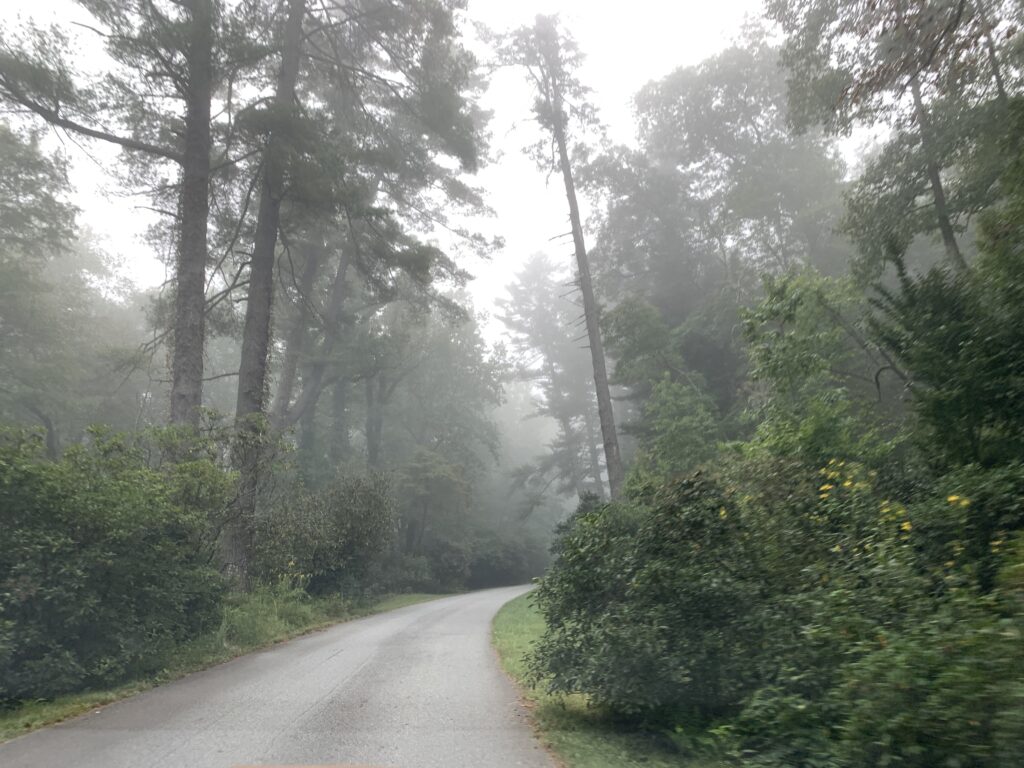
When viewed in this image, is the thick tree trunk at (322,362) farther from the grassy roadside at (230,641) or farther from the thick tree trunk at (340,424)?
the grassy roadside at (230,641)

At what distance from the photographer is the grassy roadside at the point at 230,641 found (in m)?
7.55

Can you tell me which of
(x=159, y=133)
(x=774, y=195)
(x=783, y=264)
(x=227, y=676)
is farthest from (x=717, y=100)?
(x=227, y=676)

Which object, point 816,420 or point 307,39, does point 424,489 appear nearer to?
point 307,39

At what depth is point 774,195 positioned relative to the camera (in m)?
28.9

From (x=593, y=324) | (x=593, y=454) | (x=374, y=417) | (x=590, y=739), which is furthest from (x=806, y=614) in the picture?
(x=593, y=454)

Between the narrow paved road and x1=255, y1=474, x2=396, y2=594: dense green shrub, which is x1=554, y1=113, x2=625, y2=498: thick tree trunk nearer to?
x1=255, y1=474, x2=396, y2=594: dense green shrub

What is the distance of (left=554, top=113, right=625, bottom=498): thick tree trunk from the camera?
70.6 ft

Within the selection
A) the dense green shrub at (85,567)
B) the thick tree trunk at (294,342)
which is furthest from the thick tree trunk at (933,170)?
the thick tree trunk at (294,342)

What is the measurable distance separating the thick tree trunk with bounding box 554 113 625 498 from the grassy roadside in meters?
8.74

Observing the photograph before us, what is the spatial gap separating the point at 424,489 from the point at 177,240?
2437 cm

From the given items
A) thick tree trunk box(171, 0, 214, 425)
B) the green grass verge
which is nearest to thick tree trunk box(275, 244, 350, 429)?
thick tree trunk box(171, 0, 214, 425)

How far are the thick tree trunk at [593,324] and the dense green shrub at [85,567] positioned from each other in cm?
1291

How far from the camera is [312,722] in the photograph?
7.04 meters

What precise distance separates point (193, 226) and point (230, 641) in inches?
351
